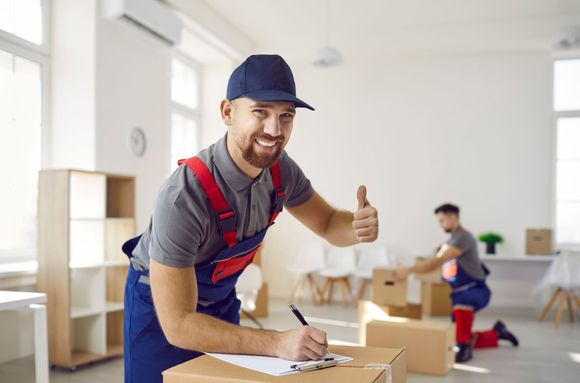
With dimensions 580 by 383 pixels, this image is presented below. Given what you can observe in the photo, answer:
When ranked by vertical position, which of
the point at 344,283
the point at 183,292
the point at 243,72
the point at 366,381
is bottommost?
the point at 344,283

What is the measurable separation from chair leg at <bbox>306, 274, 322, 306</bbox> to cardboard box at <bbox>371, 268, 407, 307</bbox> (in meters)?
2.86

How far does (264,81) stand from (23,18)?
4295mm

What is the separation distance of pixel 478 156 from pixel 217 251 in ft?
22.7

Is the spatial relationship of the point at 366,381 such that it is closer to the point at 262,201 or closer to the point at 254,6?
the point at 262,201

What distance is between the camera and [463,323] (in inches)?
187

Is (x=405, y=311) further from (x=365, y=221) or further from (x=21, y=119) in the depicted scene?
(x=365, y=221)

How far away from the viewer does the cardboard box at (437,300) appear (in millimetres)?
6922

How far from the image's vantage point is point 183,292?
131cm

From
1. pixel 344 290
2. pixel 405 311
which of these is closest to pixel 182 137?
pixel 344 290

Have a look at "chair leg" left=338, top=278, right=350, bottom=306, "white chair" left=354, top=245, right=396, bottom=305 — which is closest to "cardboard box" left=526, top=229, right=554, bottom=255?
"white chair" left=354, top=245, right=396, bottom=305

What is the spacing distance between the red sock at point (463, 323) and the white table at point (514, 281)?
284cm

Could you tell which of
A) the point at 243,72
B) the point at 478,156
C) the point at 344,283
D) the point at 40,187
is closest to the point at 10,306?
the point at 40,187

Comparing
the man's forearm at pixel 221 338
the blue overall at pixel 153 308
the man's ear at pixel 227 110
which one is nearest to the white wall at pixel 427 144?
the blue overall at pixel 153 308

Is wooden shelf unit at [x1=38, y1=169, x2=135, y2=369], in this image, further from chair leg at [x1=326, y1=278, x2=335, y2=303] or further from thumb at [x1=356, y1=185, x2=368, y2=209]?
chair leg at [x1=326, y1=278, x2=335, y2=303]
